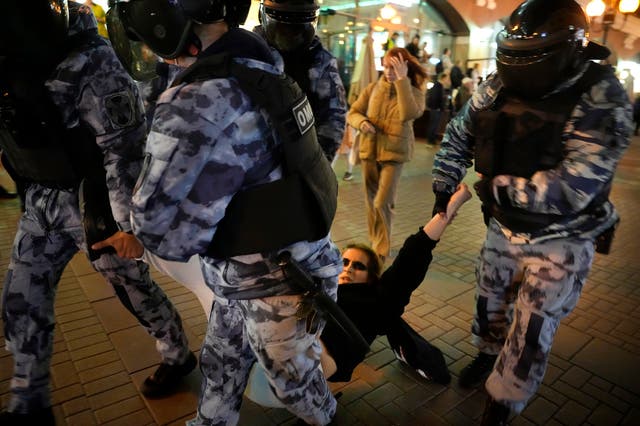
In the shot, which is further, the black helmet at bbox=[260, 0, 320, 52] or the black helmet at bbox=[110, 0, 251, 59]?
the black helmet at bbox=[260, 0, 320, 52]

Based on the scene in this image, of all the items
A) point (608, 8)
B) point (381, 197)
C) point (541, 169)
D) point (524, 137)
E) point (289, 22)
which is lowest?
point (381, 197)

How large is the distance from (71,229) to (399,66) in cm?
311

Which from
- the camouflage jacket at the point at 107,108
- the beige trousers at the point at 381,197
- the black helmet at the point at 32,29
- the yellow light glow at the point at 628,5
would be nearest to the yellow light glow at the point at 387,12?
the yellow light glow at the point at 628,5

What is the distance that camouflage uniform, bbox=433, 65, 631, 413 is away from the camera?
73.6 inches

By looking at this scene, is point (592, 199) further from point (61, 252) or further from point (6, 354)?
point (6, 354)

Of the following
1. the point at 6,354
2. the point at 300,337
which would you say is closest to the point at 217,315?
the point at 300,337

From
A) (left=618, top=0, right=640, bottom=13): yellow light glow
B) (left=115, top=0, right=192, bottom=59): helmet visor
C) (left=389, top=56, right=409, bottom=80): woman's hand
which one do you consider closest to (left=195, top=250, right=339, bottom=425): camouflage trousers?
(left=115, top=0, right=192, bottom=59): helmet visor

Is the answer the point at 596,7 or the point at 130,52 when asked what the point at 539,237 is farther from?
the point at 596,7

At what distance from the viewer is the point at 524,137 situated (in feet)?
6.68

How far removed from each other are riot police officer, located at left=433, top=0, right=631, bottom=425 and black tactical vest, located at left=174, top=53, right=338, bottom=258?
1046 millimetres

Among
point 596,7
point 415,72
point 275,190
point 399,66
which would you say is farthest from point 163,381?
point 596,7

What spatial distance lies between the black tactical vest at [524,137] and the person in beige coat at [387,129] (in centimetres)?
205

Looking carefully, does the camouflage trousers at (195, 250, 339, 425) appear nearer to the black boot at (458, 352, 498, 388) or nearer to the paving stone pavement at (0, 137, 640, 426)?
the paving stone pavement at (0, 137, 640, 426)

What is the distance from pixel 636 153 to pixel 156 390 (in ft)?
49.3
